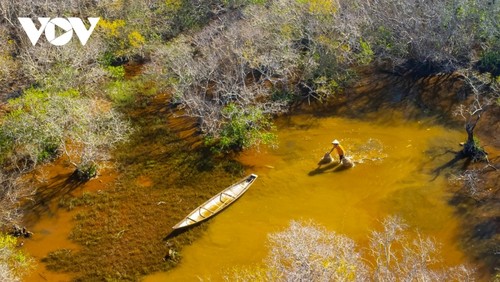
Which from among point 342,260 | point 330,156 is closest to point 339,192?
point 330,156

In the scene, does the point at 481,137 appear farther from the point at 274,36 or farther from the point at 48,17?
the point at 48,17

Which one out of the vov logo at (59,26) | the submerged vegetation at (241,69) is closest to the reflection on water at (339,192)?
the submerged vegetation at (241,69)

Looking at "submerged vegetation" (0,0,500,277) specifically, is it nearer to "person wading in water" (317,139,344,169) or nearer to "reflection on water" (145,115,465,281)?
"reflection on water" (145,115,465,281)

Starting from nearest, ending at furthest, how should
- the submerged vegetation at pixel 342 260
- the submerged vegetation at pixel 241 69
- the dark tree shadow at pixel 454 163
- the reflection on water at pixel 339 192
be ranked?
the submerged vegetation at pixel 342 260, the reflection on water at pixel 339 192, the dark tree shadow at pixel 454 163, the submerged vegetation at pixel 241 69

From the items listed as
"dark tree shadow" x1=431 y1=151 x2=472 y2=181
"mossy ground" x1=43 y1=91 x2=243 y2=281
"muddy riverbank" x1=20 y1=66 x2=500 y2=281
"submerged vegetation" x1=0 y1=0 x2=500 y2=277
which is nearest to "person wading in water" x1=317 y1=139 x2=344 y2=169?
"muddy riverbank" x1=20 y1=66 x2=500 y2=281

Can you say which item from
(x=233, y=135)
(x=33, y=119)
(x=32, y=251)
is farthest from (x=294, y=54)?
(x=32, y=251)

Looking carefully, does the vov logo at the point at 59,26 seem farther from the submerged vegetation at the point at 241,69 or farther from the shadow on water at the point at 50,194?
the shadow on water at the point at 50,194

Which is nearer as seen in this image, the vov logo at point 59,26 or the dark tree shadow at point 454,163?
the dark tree shadow at point 454,163
